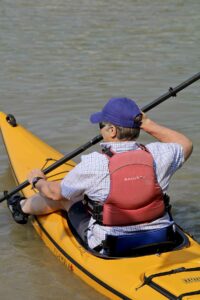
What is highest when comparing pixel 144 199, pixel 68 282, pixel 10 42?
pixel 10 42

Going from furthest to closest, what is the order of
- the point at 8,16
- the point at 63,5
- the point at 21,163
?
the point at 63,5 < the point at 8,16 < the point at 21,163

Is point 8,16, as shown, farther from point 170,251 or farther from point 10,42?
point 170,251

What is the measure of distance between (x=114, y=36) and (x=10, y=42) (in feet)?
6.32

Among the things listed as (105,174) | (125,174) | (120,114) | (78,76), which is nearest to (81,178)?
(105,174)

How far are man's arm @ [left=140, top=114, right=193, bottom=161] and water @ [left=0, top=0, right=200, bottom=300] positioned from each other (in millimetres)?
1046

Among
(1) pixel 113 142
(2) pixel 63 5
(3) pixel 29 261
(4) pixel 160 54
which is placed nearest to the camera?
(1) pixel 113 142

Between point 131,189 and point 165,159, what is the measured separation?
0.26 m

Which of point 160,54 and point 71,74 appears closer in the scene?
point 71,74

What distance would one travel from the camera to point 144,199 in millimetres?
3770

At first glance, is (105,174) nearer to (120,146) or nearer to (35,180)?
(120,146)

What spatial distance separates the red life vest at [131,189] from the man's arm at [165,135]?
0.73 feet

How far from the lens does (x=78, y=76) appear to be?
31.7 feet

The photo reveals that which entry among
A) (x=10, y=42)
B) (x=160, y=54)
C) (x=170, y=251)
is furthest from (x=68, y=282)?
(x=10, y=42)

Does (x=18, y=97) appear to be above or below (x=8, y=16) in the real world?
below
